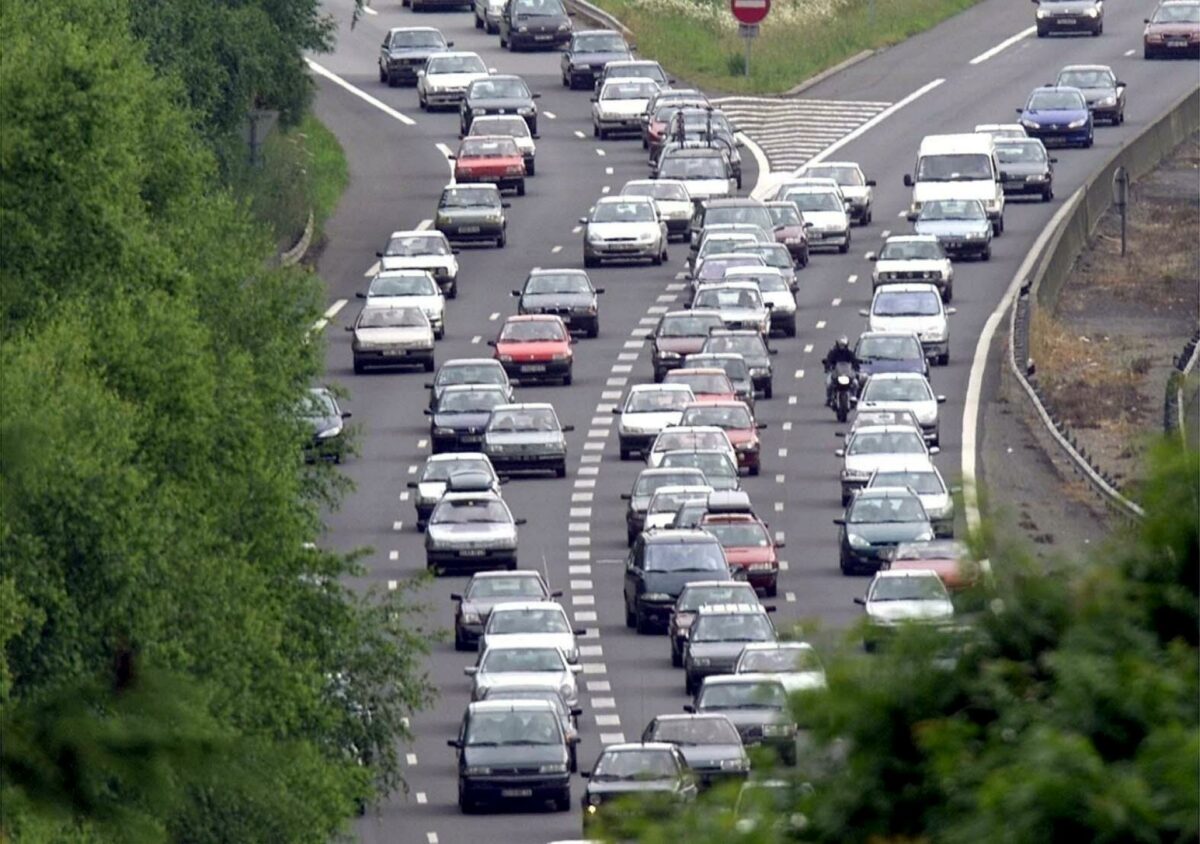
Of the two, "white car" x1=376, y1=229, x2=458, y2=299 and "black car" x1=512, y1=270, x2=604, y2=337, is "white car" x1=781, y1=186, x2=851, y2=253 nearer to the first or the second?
"white car" x1=376, y1=229, x2=458, y2=299

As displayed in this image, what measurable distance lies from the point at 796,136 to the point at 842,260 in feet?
45.7

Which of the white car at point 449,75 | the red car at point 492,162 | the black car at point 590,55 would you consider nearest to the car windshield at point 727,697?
the red car at point 492,162

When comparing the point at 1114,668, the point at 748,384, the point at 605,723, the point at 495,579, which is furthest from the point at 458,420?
the point at 1114,668

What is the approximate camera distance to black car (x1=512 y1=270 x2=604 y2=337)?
6825 centimetres

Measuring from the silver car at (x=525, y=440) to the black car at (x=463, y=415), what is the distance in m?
0.81

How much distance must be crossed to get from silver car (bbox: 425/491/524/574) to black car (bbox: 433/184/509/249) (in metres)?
24.3

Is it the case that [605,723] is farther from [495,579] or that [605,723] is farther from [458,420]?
[458,420]

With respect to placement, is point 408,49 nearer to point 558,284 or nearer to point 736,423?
point 558,284

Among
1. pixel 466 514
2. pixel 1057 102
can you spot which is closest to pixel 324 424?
pixel 466 514

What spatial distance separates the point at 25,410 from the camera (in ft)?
103

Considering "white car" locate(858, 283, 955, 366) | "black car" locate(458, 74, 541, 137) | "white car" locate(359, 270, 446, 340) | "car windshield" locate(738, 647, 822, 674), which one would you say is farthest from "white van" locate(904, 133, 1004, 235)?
"car windshield" locate(738, 647, 822, 674)

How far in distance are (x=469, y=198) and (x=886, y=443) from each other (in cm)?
2232

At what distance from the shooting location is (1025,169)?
79.4 m

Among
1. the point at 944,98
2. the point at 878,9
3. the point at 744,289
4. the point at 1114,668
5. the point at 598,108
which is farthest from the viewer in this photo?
the point at 878,9
